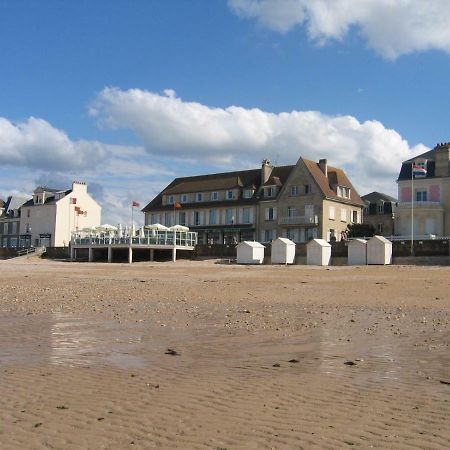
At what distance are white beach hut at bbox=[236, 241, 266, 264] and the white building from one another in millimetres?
35368

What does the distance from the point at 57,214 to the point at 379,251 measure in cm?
4696

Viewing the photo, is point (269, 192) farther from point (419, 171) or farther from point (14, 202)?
point (14, 202)

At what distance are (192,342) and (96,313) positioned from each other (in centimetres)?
481

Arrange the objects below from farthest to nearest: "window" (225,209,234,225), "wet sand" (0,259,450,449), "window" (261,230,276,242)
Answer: "window" (225,209,234,225), "window" (261,230,276,242), "wet sand" (0,259,450,449)

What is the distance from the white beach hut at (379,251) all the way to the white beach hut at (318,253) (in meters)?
3.46

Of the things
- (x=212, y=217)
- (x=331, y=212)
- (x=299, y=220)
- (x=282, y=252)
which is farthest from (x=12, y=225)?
(x=282, y=252)

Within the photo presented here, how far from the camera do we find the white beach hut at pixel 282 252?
42875mm

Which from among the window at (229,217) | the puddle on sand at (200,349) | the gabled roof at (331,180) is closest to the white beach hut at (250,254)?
the gabled roof at (331,180)

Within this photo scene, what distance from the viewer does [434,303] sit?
16031 millimetres

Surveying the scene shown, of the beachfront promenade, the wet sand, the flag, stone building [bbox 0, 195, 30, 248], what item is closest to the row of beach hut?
the beachfront promenade

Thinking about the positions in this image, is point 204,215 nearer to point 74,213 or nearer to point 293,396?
point 74,213

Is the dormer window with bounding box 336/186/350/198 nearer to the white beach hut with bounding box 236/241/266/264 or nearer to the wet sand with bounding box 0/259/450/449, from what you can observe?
the white beach hut with bounding box 236/241/266/264

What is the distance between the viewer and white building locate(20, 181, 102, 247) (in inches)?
2901

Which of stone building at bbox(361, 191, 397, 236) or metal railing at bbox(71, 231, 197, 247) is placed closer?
metal railing at bbox(71, 231, 197, 247)
